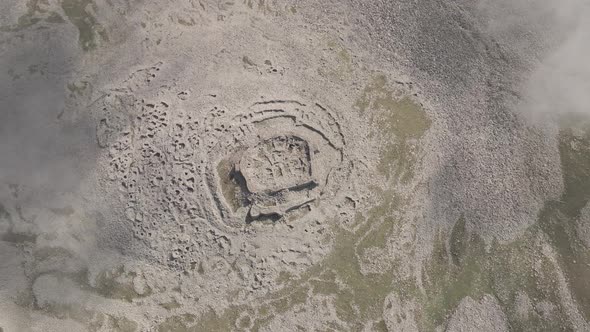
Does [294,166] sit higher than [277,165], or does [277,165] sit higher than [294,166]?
[294,166]

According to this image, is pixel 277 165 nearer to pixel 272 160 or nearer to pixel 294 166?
pixel 272 160

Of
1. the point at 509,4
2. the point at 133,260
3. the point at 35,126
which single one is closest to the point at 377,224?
the point at 133,260

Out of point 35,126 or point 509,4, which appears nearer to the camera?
point 35,126

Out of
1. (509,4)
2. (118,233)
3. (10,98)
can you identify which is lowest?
(118,233)

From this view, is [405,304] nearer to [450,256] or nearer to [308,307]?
[450,256]

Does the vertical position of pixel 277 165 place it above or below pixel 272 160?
below

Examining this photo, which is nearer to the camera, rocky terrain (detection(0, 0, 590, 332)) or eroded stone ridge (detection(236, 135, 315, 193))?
rocky terrain (detection(0, 0, 590, 332))

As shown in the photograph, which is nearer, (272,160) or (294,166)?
(272,160)

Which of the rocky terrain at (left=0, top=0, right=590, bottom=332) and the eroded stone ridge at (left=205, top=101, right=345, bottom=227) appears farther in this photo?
the eroded stone ridge at (left=205, top=101, right=345, bottom=227)

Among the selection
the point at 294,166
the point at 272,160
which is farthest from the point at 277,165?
the point at 294,166

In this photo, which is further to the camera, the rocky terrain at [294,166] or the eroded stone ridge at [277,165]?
the eroded stone ridge at [277,165]

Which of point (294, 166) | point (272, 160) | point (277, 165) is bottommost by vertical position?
point (277, 165)
